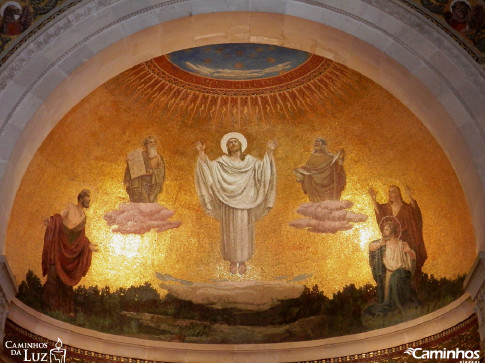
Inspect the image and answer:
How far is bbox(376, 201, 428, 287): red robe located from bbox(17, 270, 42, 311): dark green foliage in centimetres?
557

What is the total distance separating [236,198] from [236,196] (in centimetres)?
4

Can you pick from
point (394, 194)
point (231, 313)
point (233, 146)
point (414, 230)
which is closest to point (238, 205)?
point (233, 146)

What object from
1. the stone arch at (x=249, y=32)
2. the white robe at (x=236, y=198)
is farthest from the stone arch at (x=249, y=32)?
the white robe at (x=236, y=198)

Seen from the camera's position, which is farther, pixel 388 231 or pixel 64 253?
pixel 388 231

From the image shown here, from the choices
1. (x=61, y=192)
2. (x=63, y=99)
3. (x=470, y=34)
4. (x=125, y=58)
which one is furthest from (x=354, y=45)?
(x=61, y=192)

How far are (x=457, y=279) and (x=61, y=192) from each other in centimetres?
611

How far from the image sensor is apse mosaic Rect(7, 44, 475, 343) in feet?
46.0

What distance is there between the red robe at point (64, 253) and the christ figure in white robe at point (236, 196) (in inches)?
84.6

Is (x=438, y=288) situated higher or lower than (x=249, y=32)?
lower

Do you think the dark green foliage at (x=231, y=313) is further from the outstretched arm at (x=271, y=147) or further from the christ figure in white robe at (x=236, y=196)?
the outstretched arm at (x=271, y=147)

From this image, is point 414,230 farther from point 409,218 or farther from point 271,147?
Result: point 271,147

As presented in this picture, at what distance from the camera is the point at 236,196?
1536 centimetres

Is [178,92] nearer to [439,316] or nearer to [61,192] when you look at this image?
[61,192]

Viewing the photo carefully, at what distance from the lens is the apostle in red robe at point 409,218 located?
14.1m
